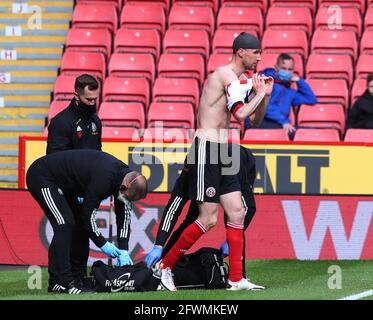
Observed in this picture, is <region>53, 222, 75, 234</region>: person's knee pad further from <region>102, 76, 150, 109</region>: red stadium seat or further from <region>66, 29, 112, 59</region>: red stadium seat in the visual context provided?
<region>66, 29, 112, 59</region>: red stadium seat

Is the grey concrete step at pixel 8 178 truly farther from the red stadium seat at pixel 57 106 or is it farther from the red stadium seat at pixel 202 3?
the red stadium seat at pixel 202 3

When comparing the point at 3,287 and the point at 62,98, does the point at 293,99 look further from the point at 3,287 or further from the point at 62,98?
the point at 3,287

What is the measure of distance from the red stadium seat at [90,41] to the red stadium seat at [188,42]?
85 centimetres

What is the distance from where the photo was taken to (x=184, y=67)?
57.7 feet

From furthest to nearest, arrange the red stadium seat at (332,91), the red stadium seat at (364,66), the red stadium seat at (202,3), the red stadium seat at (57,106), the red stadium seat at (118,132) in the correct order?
the red stadium seat at (202,3) → the red stadium seat at (364,66) → the red stadium seat at (57,106) → the red stadium seat at (332,91) → the red stadium seat at (118,132)

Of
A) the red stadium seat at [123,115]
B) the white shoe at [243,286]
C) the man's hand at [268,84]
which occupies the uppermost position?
the man's hand at [268,84]

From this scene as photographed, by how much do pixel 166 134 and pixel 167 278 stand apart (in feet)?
15.5

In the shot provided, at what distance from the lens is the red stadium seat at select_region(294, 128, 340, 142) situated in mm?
15875

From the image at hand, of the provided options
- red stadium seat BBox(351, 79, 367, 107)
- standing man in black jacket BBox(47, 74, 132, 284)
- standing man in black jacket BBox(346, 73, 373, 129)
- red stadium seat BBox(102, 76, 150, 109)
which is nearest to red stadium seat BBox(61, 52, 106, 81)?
red stadium seat BBox(102, 76, 150, 109)

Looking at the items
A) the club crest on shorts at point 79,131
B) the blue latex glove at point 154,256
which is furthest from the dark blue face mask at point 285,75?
the blue latex glove at point 154,256

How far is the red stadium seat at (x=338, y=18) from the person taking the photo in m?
17.8

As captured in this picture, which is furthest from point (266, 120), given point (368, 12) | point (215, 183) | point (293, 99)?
point (215, 183)

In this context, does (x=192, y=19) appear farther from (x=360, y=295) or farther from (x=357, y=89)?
(x=360, y=295)

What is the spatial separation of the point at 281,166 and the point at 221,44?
327 cm
